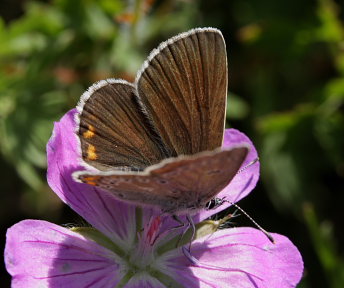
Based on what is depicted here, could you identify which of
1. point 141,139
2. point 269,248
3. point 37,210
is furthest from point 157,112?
point 37,210

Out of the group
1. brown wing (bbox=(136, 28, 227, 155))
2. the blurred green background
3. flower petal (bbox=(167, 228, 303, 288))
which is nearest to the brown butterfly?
brown wing (bbox=(136, 28, 227, 155))

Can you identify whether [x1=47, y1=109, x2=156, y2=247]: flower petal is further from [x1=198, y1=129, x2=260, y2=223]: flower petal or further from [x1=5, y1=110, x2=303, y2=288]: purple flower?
[x1=198, y1=129, x2=260, y2=223]: flower petal

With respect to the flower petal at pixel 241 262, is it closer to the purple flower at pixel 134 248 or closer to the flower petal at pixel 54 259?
the purple flower at pixel 134 248

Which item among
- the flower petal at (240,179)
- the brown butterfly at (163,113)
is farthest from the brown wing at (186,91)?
the flower petal at (240,179)

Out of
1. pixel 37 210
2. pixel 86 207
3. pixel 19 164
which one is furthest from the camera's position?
pixel 37 210

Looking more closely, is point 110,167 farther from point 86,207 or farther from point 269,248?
point 269,248

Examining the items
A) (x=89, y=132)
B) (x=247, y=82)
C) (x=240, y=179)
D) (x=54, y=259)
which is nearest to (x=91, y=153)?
(x=89, y=132)
